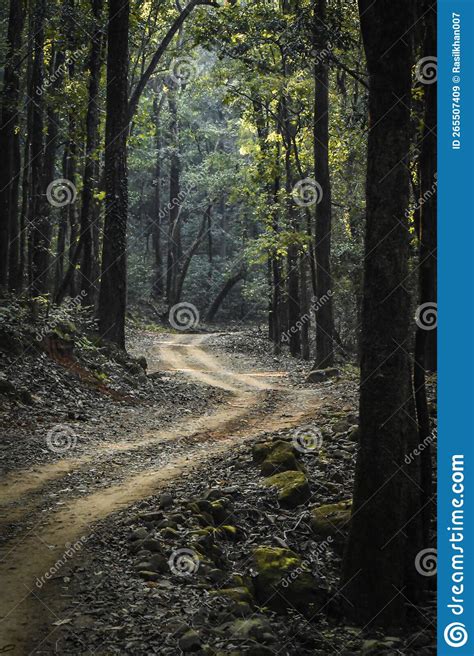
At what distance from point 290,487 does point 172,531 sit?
8.32 feet

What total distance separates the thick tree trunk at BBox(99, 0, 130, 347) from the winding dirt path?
3.84 m

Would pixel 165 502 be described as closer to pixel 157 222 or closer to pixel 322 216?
pixel 322 216

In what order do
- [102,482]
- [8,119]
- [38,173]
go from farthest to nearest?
1. [8,119]
2. [38,173]
3. [102,482]

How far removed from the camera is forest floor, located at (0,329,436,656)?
6180 mm

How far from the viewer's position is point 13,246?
22609 mm

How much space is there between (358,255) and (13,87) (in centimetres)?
1405

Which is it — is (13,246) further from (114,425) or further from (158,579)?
(158,579)

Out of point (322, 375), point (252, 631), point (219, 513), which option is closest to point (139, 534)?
point (219, 513)

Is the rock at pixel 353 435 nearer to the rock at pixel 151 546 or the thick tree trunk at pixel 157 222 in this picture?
the rock at pixel 151 546

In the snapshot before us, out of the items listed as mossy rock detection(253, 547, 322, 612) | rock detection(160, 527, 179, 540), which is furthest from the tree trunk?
mossy rock detection(253, 547, 322, 612)

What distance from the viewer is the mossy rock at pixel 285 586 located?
7594 millimetres

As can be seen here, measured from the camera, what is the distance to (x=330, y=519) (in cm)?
909

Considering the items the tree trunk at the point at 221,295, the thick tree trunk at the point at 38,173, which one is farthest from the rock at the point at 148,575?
the tree trunk at the point at 221,295

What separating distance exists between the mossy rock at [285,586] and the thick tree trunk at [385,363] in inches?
17.4
